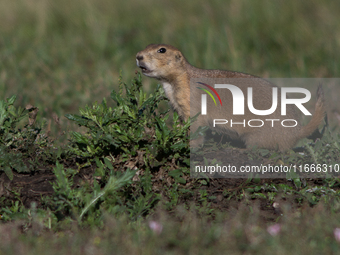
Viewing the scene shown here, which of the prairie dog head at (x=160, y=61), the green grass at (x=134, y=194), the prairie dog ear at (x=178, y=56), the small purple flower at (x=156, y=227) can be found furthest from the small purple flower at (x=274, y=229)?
the prairie dog ear at (x=178, y=56)

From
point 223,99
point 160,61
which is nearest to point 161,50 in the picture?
point 160,61

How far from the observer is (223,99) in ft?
15.3

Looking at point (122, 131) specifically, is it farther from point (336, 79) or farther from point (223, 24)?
point (223, 24)

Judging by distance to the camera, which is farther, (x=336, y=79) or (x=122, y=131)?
(x=336, y=79)

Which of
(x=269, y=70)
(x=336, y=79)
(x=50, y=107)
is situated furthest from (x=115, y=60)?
(x=336, y=79)

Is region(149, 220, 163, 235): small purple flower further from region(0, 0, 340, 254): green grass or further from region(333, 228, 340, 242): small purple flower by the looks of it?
region(333, 228, 340, 242): small purple flower

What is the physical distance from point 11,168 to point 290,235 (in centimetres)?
213

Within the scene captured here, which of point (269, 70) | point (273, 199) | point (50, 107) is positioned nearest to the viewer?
point (273, 199)

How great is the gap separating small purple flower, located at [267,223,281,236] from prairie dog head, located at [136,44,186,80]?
2.13 metres

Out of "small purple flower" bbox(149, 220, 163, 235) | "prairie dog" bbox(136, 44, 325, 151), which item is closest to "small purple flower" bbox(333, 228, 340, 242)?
"small purple flower" bbox(149, 220, 163, 235)

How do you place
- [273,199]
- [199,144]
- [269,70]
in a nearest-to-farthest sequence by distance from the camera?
[273,199] → [199,144] → [269,70]

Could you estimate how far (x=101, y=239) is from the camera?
2.79m

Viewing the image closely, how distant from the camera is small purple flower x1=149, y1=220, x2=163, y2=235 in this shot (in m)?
2.87

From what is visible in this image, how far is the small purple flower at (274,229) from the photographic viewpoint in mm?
2900
